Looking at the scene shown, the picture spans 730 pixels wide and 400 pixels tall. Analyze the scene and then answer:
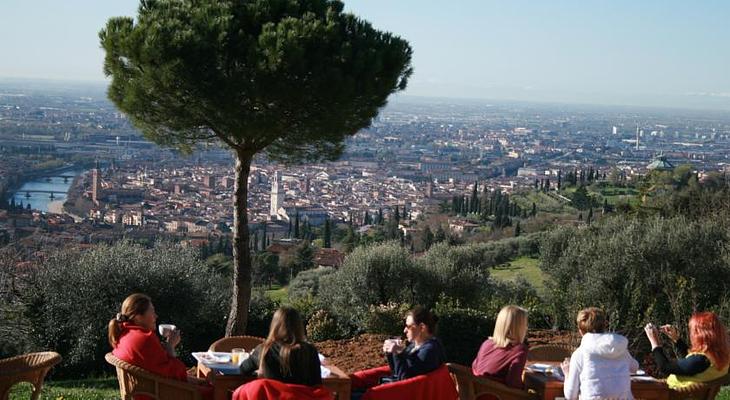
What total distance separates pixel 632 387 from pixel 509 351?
3.00ft

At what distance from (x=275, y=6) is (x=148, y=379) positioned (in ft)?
→ 16.4

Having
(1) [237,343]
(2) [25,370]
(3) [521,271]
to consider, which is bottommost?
(3) [521,271]

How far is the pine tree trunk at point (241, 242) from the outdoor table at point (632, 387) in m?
4.55

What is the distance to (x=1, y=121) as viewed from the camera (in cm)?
5331

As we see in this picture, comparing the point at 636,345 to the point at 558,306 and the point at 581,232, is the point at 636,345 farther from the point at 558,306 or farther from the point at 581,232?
the point at 581,232

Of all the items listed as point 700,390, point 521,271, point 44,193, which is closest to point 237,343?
point 700,390

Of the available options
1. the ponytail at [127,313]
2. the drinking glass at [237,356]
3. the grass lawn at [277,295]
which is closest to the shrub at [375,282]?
the grass lawn at [277,295]

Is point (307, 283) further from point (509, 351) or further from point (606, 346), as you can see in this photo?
point (606, 346)

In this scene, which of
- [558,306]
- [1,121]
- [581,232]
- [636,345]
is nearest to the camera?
[636,345]

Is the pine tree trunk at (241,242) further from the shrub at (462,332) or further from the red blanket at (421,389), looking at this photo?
the red blanket at (421,389)

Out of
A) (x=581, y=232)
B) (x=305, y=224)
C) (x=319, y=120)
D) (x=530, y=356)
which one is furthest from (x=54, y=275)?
(x=305, y=224)

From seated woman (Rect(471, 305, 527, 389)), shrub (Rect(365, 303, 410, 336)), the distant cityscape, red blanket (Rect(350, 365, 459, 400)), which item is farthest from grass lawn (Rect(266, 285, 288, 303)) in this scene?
seated woman (Rect(471, 305, 527, 389))

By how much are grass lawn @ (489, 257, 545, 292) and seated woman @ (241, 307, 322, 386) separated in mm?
16336

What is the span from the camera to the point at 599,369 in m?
5.31
